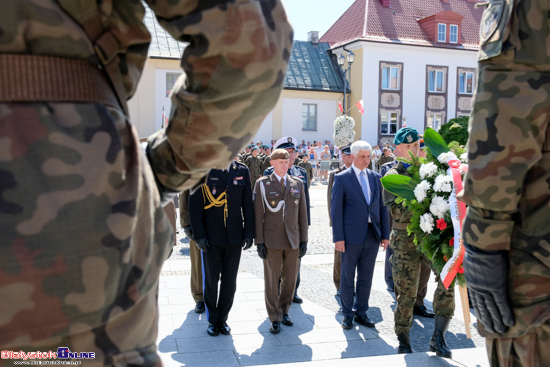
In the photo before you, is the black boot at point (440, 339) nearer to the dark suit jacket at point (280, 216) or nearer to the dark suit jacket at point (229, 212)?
the dark suit jacket at point (280, 216)

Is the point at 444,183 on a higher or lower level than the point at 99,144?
lower

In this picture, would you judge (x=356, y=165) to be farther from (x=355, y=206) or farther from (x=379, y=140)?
(x=379, y=140)

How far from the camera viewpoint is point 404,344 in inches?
226

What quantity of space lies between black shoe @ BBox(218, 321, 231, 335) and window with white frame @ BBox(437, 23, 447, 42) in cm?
3780

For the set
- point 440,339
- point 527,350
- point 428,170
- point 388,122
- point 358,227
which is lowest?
point 440,339

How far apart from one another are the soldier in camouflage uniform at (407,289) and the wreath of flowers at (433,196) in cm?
39

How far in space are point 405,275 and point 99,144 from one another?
535 cm

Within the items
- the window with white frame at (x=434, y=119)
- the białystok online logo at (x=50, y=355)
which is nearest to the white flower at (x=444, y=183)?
the białystok online logo at (x=50, y=355)

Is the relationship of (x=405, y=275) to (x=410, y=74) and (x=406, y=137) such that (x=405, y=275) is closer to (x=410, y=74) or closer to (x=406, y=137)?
(x=406, y=137)

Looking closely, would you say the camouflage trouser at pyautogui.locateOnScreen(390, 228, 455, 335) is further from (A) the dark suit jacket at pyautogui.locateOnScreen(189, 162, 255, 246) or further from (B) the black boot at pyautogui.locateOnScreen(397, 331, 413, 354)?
(A) the dark suit jacket at pyautogui.locateOnScreen(189, 162, 255, 246)

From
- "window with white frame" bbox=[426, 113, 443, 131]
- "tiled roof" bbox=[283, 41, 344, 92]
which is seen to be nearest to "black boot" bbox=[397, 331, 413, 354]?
"tiled roof" bbox=[283, 41, 344, 92]

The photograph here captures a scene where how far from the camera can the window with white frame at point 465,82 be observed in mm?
39906

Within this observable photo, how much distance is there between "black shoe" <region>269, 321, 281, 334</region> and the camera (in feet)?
21.0

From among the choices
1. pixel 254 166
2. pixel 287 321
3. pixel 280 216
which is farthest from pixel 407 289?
pixel 254 166
